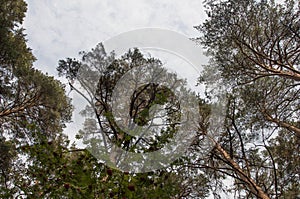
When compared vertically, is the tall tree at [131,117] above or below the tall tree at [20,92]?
below

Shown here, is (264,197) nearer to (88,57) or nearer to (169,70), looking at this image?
(169,70)

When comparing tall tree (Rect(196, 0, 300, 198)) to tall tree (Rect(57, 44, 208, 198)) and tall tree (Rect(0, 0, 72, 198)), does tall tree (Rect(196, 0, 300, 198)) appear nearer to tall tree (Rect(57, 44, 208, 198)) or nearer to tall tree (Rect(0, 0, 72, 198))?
tall tree (Rect(57, 44, 208, 198))

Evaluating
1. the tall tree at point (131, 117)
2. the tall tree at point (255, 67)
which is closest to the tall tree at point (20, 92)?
the tall tree at point (131, 117)

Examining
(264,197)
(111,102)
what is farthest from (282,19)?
(111,102)

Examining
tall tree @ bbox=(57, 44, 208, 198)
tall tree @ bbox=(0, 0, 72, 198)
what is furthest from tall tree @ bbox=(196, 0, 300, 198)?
tall tree @ bbox=(0, 0, 72, 198)

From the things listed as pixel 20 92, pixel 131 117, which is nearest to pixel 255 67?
pixel 131 117

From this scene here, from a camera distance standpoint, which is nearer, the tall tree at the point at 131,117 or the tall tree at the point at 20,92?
the tall tree at the point at 131,117

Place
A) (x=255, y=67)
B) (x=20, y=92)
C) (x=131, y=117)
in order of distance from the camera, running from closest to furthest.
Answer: (x=131, y=117), (x=255, y=67), (x=20, y=92)

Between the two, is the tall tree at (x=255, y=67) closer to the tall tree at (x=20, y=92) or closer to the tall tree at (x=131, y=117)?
the tall tree at (x=131, y=117)

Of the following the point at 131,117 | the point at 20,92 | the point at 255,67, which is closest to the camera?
the point at 131,117

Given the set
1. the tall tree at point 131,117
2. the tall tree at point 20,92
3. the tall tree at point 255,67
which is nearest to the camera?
the tall tree at point 131,117

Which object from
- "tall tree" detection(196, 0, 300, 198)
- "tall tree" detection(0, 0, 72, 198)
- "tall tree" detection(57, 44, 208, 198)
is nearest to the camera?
"tall tree" detection(57, 44, 208, 198)

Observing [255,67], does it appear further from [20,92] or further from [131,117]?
[20,92]

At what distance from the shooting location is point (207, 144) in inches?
324
